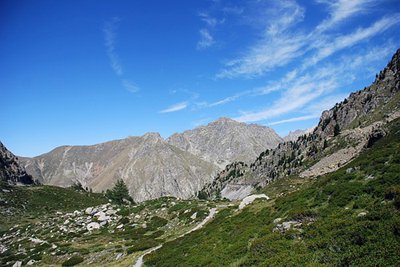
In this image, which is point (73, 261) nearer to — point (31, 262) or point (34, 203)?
point (31, 262)

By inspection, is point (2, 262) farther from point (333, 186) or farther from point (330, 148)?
point (330, 148)

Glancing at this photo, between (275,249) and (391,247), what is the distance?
7.17 meters

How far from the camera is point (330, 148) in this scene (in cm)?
10788

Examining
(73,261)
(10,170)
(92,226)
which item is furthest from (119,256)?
(10,170)

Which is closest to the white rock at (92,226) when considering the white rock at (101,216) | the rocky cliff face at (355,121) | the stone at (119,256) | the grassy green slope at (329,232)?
the white rock at (101,216)

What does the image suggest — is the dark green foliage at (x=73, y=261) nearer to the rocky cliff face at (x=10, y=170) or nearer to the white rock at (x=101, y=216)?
the white rock at (x=101, y=216)

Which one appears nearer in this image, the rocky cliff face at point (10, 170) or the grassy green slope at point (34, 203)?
the grassy green slope at point (34, 203)

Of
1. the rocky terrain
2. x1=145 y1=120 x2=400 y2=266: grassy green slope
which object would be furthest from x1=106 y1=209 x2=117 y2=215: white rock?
x1=145 y1=120 x2=400 y2=266: grassy green slope

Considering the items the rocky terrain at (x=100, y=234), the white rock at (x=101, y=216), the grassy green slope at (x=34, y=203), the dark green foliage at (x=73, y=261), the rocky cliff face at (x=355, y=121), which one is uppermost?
the rocky cliff face at (x=355, y=121)

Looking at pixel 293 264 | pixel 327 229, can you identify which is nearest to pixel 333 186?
pixel 327 229

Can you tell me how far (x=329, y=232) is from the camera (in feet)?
56.8

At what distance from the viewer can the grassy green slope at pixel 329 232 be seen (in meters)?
14.6

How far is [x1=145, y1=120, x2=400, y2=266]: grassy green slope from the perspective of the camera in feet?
47.7

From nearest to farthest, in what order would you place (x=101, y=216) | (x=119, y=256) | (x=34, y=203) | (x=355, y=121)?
1. (x=119, y=256)
2. (x=101, y=216)
3. (x=34, y=203)
4. (x=355, y=121)
